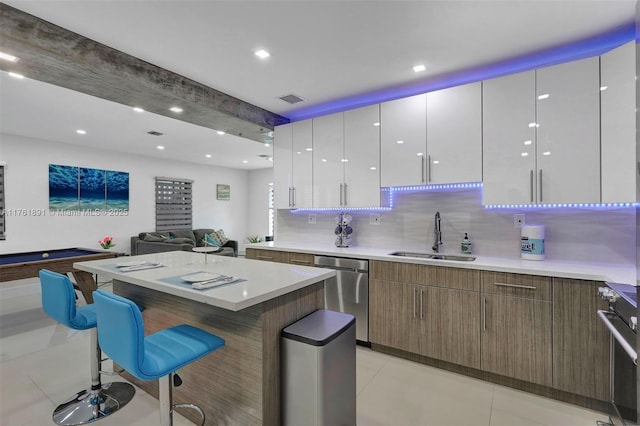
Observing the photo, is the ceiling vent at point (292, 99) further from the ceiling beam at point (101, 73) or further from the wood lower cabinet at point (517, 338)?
the wood lower cabinet at point (517, 338)

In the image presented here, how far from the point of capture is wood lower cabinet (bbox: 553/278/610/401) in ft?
6.49

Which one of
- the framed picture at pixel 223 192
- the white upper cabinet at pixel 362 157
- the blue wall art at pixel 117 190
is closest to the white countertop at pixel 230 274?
the white upper cabinet at pixel 362 157

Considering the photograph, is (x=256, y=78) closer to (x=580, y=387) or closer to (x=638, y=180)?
(x=638, y=180)

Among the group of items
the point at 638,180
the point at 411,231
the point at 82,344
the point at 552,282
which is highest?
the point at 638,180

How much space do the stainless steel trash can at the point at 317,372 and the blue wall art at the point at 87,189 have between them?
602cm

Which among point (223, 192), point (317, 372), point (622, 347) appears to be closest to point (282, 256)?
point (317, 372)

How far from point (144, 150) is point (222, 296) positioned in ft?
20.1

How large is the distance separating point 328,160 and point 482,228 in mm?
1776

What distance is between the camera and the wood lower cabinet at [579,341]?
1978 mm

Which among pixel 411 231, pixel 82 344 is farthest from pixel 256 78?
pixel 82 344

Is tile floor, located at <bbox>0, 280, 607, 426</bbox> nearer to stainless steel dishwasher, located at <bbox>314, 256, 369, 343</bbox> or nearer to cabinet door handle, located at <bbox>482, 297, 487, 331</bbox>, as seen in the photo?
stainless steel dishwasher, located at <bbox>314, 256, 369, 343</bbox>

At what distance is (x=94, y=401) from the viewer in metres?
2.04

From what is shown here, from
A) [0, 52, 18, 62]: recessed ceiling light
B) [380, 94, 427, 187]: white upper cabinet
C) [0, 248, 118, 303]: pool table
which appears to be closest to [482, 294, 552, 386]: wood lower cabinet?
[380, 94, 427, 187]: white upper cabinet

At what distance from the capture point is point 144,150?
6344mm
